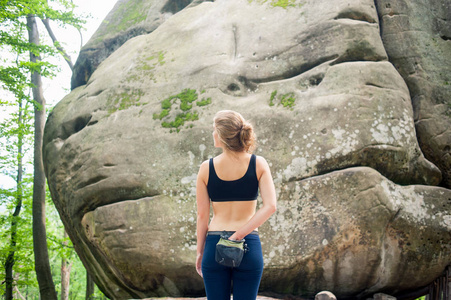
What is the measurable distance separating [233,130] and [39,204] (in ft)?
37.9

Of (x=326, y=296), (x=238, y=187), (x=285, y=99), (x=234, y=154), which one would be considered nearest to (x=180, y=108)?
(x=285, y=99)

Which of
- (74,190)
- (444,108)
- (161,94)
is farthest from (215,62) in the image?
(444,108)

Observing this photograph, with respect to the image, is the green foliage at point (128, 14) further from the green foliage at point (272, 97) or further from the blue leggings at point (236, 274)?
the blue leggings at point (236, 274)

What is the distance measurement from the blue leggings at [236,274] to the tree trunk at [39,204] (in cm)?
1053

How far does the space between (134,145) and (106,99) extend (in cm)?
155

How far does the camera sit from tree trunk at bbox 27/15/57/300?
11.6m

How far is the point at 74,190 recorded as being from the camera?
23.6 ft

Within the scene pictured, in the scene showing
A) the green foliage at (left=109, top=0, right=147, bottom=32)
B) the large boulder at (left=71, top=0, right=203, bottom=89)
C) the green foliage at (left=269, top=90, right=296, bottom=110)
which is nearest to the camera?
the green foliage at (left=269, top=90, right=296, bottom=110)

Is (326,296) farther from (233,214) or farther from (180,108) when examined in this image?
(180,108)

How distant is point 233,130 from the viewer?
9.50 feet

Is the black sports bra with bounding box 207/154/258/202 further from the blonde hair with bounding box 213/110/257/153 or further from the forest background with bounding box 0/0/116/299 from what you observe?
the forest background with bounding box 0/0/116/299

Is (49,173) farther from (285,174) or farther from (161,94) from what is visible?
(285,174)

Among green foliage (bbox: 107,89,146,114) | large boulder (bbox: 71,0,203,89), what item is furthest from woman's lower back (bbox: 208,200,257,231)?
large boulder (bbox: 71,0,203,89)

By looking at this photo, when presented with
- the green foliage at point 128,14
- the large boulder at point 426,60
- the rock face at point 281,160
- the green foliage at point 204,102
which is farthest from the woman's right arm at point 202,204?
the green foliage at point 128,14
